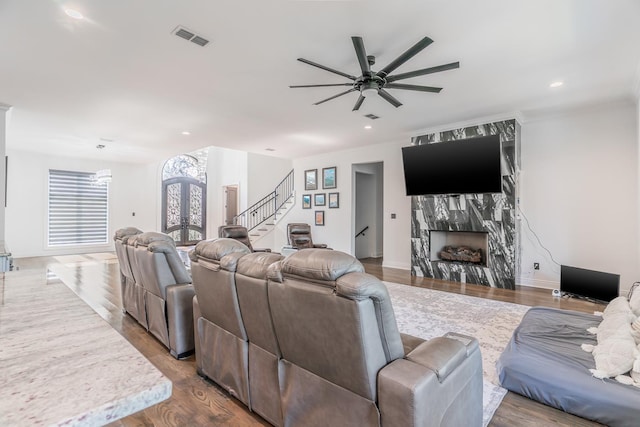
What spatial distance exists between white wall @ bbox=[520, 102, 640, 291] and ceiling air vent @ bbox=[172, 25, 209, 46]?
5.14 metres

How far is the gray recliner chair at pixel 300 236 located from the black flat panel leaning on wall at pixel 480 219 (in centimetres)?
260

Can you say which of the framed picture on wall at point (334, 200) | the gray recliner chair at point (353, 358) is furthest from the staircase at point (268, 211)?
the gray recliner chair at point (353, 358)

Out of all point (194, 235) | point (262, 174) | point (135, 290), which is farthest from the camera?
point (194, 235)

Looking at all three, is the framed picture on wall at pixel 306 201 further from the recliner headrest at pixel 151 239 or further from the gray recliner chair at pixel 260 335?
→ the gray recliner chair at pixel 260 335

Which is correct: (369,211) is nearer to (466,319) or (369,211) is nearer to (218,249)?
(466,319)

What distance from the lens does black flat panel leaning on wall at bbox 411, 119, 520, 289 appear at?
16.7 feet

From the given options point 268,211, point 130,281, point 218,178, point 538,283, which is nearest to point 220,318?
point 130,281

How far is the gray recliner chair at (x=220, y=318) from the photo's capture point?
6.34 ft

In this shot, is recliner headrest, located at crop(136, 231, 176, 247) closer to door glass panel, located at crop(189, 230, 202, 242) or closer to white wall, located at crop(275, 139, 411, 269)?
white wall, located at crop(275, 139, 411, 269)

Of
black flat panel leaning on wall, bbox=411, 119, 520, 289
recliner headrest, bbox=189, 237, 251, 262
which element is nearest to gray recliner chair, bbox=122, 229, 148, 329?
recliner headrest, bbox=189, 237, 251, 262

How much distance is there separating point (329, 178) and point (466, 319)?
510 centimetres

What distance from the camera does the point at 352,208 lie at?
25.0ft

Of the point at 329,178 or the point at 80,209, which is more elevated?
the point at 329,178

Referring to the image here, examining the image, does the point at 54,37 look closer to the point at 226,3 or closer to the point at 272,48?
the point at 226,3
